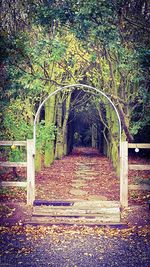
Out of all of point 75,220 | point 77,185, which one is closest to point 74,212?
point 75,220

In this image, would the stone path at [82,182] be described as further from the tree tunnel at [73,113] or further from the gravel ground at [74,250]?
the gravel ground at [74,250]

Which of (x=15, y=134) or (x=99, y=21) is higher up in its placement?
(x=99, y=21)

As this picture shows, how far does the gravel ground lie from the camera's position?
5.39 meters

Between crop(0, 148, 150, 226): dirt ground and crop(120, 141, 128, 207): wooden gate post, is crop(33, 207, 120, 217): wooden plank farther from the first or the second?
crop(120, 141, 128, 207): wooden gate post

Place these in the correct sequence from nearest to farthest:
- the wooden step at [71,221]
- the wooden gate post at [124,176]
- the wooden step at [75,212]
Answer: the wooden step at [71,221] → the wooden step at [75,212] → the wooden gate post at [124,176]

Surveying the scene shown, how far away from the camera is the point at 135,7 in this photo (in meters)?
8.92

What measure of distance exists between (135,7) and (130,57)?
1.39 m

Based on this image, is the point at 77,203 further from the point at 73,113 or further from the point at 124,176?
the point at 73,113

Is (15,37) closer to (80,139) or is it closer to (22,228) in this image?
(22,228)

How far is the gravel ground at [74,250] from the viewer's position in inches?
212

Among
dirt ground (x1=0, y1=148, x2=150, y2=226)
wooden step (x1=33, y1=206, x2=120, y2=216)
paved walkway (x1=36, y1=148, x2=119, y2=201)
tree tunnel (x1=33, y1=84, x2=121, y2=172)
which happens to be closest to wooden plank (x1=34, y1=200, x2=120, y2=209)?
wooden step (x1=33, y1=206, x2=120, y2=216)

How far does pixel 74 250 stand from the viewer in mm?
5977

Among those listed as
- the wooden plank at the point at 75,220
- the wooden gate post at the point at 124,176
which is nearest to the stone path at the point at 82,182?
the wooden gate post at the point at 124,176

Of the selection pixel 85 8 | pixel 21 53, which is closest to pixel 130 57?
pixel 85 8
